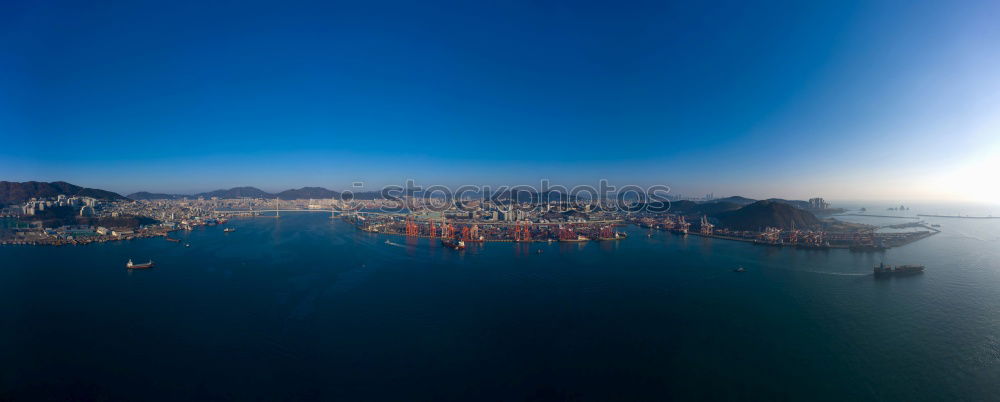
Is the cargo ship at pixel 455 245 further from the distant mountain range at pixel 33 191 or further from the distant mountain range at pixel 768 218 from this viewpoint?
the distant mountain range at pixel 33 191

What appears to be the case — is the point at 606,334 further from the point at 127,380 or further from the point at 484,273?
the point at 127,380

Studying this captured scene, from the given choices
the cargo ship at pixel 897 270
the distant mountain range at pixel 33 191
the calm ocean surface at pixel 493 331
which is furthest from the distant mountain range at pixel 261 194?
the cargo ship at pixel 897 270

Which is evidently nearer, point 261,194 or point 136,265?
point 136,265

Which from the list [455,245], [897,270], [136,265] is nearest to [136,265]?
[136,265]

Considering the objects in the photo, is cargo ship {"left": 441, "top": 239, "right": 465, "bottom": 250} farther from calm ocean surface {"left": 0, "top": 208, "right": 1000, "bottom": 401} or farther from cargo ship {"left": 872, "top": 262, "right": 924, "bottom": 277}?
cargo ship {"left": 872, "top": 262, "right": 924, "bottom": 277}

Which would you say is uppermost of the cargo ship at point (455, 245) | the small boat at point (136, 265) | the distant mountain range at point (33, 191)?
the distant mountain range at point (33, 191)

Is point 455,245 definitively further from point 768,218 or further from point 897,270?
point 768,218
